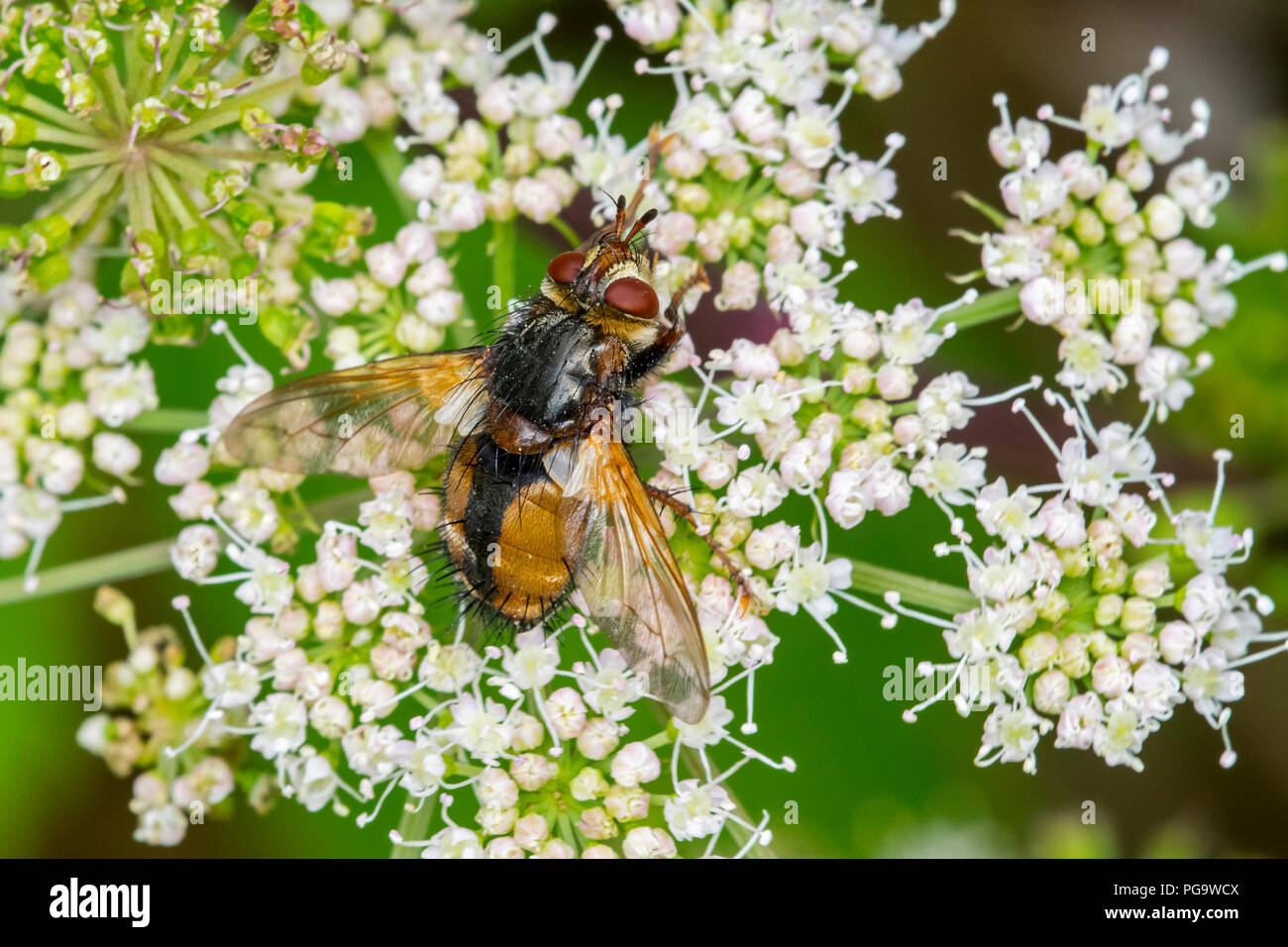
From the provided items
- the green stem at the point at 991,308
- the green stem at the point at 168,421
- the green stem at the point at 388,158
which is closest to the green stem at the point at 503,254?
the green stem at the point at 388,158

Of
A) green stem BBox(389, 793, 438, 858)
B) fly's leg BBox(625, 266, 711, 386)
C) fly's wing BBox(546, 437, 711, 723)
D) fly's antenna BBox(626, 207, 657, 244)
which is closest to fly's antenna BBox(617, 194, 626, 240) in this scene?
fly's antenna BBox(626, 207, 657, 244)

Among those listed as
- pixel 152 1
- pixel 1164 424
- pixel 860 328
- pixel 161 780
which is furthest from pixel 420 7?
pixel 1164 424

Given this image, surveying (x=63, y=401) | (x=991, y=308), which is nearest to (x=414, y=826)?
(x=63, y=401)

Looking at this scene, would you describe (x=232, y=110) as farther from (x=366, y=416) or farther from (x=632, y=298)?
(x=632, y=298)

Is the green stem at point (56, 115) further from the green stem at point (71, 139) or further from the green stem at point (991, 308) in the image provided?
the green stem at point (991, 308)

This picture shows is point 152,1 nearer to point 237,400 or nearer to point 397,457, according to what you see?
point 237,400

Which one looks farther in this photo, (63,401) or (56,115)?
(63,401)
